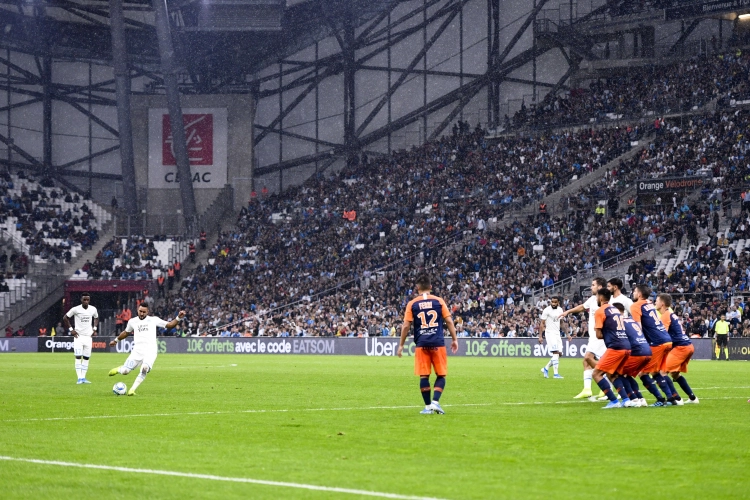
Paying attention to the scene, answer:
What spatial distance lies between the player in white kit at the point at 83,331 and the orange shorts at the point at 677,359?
14723 mm

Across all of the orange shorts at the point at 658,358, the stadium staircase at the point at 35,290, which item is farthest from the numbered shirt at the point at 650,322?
the stadium staircase at the point at 35,290

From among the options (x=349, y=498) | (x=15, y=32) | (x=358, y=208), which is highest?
(x=15, y=32)

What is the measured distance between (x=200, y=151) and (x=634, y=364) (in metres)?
62.1

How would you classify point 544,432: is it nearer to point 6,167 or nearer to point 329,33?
point 329,33

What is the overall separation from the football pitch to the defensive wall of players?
2182 centimetres

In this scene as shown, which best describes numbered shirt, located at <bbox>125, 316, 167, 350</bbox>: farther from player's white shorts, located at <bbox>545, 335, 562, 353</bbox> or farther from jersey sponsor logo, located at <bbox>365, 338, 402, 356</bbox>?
jersey sponsor logo, located at <bbox>365, 338, 402, 356</bbox>

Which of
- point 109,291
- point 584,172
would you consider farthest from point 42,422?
point 109,291

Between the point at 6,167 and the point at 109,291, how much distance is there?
1612cm

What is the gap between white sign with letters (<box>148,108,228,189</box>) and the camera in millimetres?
76312

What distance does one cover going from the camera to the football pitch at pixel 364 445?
9547mm

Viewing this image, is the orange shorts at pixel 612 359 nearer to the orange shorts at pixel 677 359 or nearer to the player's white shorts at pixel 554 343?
the orange shorts at pixel 677 359

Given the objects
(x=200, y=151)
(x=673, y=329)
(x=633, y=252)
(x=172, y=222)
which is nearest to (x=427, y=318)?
(x=673, y=329)

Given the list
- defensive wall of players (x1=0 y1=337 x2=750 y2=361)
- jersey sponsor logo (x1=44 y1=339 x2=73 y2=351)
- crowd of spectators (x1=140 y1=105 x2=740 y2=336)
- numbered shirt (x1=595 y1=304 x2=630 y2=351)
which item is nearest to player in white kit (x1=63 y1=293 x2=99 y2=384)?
numbered shirt (x1=595 y1=304 x2=630 y2=351)

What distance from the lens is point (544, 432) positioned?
13984 millimetres
